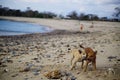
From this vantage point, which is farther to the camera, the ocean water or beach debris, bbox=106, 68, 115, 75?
the ocean water

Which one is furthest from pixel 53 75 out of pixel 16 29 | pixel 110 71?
pixel 16 29

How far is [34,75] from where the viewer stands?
3092mm

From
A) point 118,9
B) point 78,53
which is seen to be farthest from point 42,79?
point 118,9

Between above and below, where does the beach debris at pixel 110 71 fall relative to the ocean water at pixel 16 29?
below

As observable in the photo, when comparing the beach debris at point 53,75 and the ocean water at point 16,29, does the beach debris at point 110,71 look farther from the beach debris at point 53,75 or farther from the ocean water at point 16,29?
the ocean water at point 16,29

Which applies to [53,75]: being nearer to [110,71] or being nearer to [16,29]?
[110,71]

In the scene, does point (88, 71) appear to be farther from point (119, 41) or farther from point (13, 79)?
point (119, 41)

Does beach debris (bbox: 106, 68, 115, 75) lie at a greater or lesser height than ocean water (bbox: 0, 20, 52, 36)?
lesser

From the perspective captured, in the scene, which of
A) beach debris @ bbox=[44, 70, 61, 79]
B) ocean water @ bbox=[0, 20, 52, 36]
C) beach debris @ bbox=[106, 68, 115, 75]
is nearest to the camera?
beach debris @ bbox=[44, 70, 61, 79]

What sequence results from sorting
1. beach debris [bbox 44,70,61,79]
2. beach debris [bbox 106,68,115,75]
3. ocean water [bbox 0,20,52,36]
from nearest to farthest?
beach debris [bbox 44,70,61,79] → beach debris [bbox 106,68,115,75] → ocean water [bbox 0,20,52,36]

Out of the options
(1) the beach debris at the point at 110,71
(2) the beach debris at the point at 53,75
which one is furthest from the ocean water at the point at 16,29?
(1) the beach debris at the point at 110,71

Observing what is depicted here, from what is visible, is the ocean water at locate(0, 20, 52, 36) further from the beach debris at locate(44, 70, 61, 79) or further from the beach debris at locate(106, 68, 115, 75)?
the beach debris at locate(106, 68, 115, 75)

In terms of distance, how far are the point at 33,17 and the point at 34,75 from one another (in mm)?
24290

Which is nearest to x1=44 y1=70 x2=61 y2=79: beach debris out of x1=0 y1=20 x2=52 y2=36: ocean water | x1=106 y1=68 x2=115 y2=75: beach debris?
x1=106 y1=68 x2=115 y2=75: beach debris
